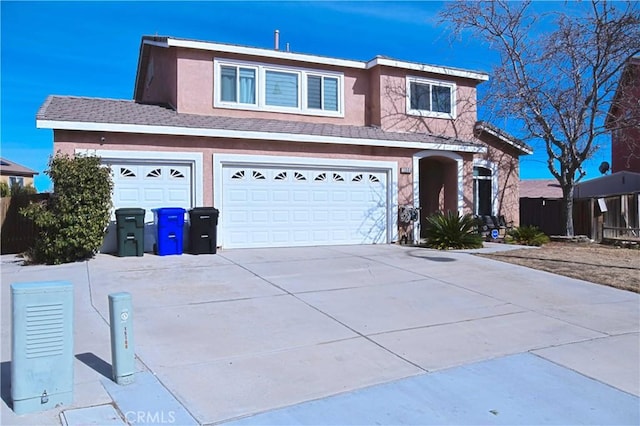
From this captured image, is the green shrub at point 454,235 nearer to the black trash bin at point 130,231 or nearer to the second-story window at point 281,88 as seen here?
the second-story window at point 281,88

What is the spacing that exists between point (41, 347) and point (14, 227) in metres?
10.8

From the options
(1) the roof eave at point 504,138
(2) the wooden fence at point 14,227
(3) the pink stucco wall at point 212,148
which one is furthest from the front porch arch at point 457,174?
(2) the wooden fence at point 14,227

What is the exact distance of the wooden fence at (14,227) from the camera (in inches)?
516

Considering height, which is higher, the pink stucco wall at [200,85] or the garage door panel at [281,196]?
the pink stucco wall at [200,85]

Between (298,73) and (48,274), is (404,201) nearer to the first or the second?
(298,73)

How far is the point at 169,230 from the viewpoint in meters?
12.0

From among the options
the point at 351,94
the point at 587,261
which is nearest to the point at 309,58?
the point at 351,94

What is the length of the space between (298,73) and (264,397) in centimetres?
1318

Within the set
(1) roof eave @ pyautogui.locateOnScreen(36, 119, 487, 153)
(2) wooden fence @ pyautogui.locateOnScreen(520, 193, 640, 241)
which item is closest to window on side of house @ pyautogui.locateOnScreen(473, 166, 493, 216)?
(1) roof eave @ pyautogui.locateOnScreen(36, 119, 487, 153)

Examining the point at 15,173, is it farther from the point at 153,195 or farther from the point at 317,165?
the point at 317,165

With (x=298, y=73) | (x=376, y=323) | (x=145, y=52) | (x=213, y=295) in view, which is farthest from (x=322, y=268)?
(x=145, y=52)

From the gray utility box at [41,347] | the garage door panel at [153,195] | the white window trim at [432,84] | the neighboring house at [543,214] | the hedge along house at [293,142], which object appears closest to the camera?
the gray utility box at [41,347]

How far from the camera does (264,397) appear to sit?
4461 mm

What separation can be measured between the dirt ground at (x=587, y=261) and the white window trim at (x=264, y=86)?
7.15 meters
